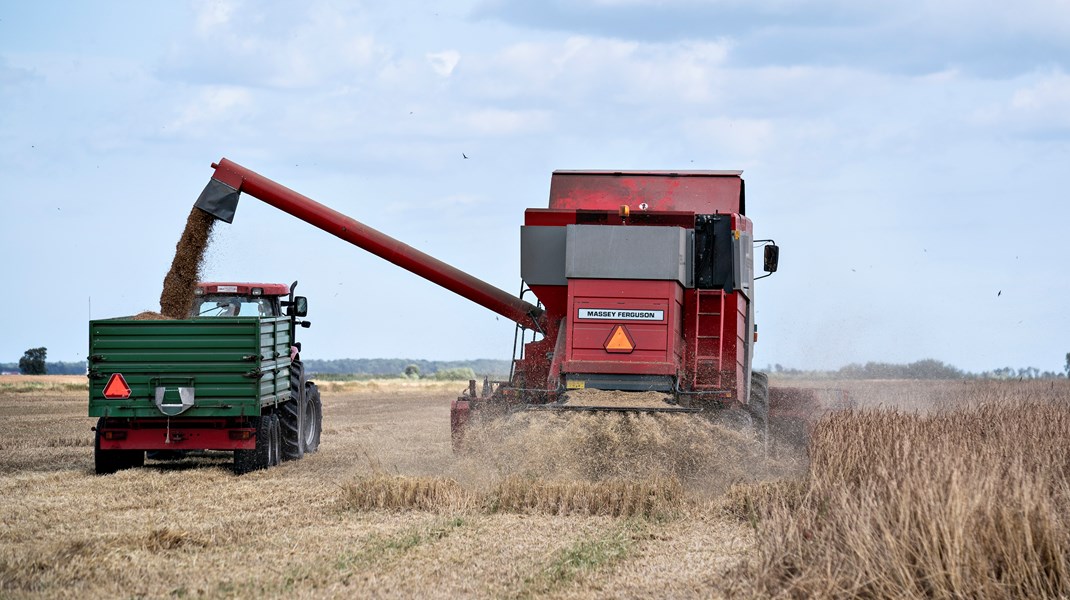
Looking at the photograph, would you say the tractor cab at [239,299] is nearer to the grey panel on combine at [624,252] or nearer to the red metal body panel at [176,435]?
the red metal body panel at [176,435]

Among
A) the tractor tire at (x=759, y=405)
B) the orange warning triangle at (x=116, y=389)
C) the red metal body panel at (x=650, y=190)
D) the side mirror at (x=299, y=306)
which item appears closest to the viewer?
the tractor tire at (x=759, y=405)

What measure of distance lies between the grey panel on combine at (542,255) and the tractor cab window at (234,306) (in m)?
4.59

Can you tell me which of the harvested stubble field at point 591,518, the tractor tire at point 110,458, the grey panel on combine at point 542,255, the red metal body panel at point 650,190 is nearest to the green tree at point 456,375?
the tractor tire at point 110,458

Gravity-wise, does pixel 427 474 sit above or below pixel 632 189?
below

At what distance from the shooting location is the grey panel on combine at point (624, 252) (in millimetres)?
12555

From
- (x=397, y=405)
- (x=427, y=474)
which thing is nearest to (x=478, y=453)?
(x=427, y=474)

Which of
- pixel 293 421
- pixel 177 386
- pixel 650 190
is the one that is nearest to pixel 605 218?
pixel 650 190

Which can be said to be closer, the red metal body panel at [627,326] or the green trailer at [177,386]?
the red metal body panel at [627,326]

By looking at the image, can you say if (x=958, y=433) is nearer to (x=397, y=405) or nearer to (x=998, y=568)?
(x=998, y=568)

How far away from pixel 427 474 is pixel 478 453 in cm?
77

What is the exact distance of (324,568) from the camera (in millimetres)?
7688

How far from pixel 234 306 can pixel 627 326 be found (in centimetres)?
614

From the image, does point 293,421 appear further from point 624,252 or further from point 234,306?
point 624,252

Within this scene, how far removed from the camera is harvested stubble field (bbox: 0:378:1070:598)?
6543mm
